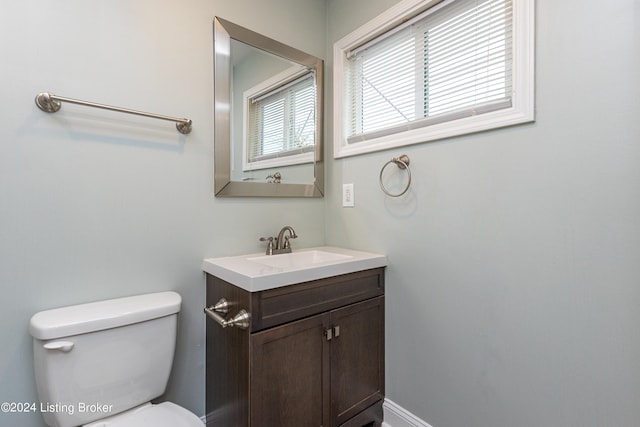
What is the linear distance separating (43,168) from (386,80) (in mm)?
1553

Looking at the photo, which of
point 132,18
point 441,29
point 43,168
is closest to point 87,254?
point 43,168

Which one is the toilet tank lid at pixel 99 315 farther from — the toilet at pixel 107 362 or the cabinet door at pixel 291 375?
the cabinet door at pixel 291 375

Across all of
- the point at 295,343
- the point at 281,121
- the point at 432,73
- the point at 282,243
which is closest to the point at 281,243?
the point at 282,243

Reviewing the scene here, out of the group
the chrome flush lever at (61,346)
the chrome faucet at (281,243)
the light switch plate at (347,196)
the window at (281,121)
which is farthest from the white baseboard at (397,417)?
the window at (281,121)

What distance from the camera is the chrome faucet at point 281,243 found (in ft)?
5.21

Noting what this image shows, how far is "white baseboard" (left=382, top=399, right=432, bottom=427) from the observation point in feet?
4.48

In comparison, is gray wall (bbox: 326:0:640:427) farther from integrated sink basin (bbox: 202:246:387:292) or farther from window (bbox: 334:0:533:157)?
integrated sink basin (bbox: 202:246:387:292)

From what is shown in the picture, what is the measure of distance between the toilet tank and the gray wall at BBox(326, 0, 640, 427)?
108cm

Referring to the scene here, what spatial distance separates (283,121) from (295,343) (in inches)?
46.5

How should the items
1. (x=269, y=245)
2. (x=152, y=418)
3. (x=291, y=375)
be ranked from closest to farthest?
(x=152, y=418) < (x=291, y=375) < (x=269, y=245)

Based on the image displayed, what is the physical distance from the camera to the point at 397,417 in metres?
1.44

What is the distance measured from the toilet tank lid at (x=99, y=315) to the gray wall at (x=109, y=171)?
2.9 inches

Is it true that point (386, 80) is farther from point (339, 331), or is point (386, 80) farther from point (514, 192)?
point (339, 331)

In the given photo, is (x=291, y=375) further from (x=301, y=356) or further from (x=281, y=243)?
(x=281, y=243)
